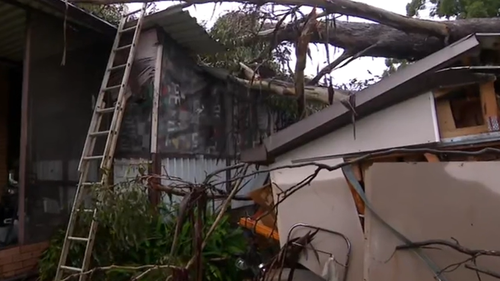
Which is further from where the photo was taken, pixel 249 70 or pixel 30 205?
pixel 249 70

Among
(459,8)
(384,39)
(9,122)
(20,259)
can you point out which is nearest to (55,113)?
(20,259)

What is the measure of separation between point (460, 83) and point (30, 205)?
187 inches

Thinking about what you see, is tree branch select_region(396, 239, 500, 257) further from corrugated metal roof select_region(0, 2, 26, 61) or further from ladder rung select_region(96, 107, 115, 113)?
corrugated metal roof select_region(0, 2, 26, 61)

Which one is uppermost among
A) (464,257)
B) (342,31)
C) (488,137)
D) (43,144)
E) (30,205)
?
(342,31)

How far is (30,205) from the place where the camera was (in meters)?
5.32

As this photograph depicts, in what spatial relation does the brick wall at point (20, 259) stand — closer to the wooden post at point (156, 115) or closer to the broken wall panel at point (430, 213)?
the wooden post at point (156, 115)

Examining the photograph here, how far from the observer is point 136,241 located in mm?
4719

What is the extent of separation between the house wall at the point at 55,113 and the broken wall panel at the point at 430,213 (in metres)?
4.16

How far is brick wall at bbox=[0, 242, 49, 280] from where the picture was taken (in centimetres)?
488

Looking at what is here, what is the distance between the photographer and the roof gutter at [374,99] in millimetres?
3791

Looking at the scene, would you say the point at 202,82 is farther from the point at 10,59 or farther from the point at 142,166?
the point at 10,59

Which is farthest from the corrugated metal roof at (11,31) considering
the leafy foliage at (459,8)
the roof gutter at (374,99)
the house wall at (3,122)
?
the leafy foliage at (459,8)

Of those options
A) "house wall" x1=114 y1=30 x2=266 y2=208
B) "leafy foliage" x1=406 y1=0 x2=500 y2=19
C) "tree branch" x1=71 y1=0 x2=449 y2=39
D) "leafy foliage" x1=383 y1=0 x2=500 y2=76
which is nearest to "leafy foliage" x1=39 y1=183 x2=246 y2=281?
"house wall" x1=114 y1=30 x2=266 y2=208

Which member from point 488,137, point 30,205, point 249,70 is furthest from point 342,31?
point 30,205
